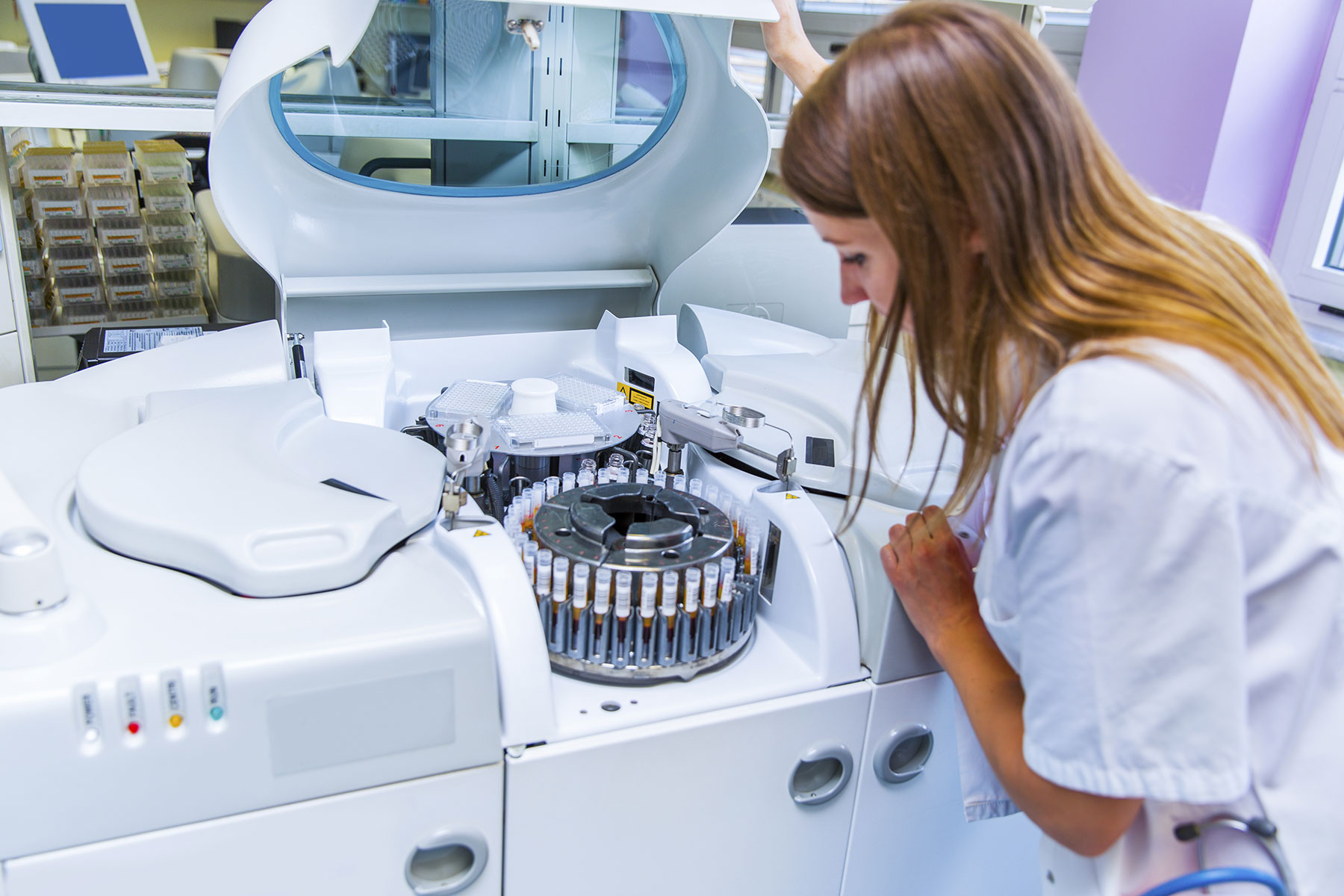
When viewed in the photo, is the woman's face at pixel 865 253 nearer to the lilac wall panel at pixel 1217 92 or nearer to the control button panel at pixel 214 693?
the control button panel at pixel 214 693

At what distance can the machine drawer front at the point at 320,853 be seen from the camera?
728 mm

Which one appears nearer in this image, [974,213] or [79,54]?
[974,213]

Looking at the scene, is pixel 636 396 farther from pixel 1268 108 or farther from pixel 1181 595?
pixel 1268 108

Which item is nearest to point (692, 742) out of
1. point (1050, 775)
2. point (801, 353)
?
point (1050, 775)

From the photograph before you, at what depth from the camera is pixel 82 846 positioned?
0.72 meters

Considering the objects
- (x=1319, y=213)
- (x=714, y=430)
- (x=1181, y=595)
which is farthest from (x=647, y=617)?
(x=1319, y=213)

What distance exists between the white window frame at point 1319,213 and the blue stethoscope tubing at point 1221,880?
2.13 metres

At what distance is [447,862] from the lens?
88cm

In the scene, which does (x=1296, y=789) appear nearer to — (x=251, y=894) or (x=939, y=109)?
→ (x=939, y=109)

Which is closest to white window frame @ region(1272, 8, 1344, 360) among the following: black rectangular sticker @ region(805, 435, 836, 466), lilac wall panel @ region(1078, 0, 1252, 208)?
lilac wall panel @ region(1078, 0, 1252, 208)

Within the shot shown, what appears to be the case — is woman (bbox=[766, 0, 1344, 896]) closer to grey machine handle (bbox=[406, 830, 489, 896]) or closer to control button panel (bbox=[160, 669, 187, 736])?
grey machine handle (bbox=[406, 830, 489, 896])

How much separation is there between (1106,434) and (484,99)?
1084mm

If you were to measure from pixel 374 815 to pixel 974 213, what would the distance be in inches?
26.1

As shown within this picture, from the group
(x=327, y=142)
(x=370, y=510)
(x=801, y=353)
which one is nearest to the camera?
(x=370, y=510)
